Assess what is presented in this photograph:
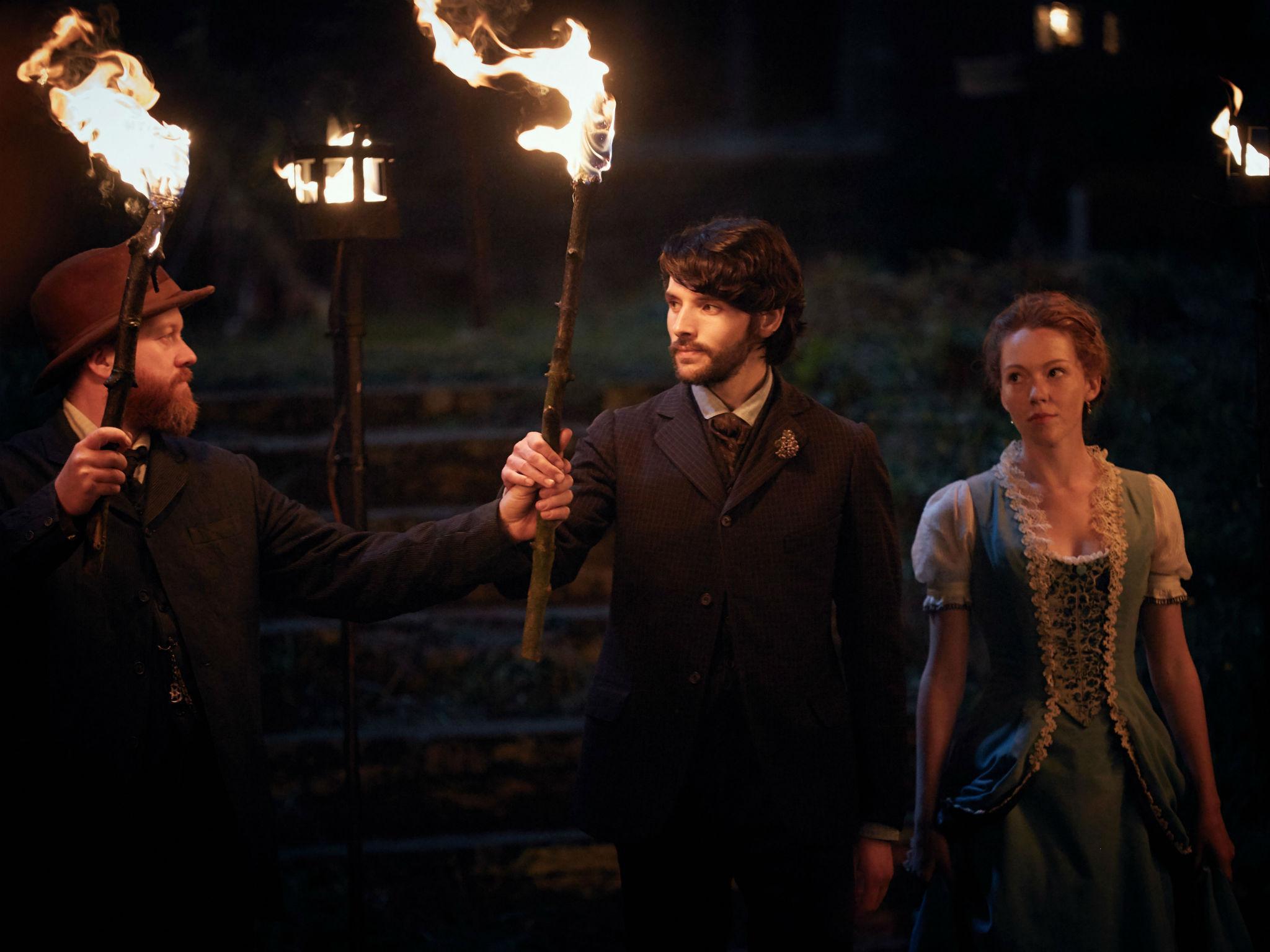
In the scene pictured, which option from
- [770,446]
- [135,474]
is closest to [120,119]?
[135,474]

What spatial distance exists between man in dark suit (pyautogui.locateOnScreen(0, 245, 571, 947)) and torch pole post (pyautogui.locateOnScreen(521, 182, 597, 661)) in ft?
0.32

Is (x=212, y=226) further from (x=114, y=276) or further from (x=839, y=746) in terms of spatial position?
(x=839, y=746)

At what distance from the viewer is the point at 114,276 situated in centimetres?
289

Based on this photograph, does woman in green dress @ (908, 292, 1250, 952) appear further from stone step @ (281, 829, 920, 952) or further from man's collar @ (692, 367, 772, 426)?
stone step @ (281, 829, 920, 952)

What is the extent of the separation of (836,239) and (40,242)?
6.26m

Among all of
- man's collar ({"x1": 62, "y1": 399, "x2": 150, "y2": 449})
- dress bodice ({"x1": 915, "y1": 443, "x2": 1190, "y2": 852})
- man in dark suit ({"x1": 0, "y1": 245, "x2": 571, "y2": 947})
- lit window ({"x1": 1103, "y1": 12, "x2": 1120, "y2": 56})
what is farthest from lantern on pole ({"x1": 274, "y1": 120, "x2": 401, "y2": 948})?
lit window ({"x1": 1103, "y1": 12, "x2": 1120, "y2": 56})

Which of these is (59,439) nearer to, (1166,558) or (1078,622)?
(1078,622)

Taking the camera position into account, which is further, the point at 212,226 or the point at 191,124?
the point at 212,226

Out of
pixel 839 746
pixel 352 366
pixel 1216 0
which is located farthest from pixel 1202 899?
pixel 1216 0

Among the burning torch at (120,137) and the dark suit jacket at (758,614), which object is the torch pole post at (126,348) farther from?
the dark suit jacket at (758,614)

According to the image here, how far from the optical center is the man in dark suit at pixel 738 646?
288 cm

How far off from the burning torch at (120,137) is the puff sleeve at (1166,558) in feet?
8.19

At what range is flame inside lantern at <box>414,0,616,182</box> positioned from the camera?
2.65m

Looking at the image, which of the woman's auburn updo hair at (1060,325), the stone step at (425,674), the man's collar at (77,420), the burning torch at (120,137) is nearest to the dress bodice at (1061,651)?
the woman's auburn updo hair at (1060,325)
